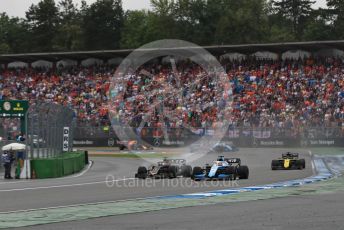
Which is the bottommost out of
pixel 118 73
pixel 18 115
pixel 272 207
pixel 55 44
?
pixel 272 207

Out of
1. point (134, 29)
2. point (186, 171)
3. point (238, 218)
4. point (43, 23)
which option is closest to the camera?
point (238, 218)

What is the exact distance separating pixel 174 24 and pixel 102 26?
11936mm

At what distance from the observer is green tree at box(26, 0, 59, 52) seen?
113125mm

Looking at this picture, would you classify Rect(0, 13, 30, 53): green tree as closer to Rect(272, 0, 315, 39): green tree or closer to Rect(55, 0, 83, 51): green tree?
Rect(55, 0, 83, 51): green tree

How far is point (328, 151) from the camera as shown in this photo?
4041 cm

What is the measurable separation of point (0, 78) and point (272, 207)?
173ft

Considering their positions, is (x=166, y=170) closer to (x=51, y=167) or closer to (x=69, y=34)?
(x=51, y=167)

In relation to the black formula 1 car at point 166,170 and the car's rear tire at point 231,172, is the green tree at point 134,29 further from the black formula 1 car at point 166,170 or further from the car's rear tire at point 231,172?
the car's rear tire at point 231,172

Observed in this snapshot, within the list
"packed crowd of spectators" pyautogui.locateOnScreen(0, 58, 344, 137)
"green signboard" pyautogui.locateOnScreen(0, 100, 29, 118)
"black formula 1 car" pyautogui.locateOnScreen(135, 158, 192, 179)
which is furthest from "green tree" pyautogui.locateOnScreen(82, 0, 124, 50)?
"black formula 1 car" pyautogui.locateOnScreen(135, 158, 192, 179)

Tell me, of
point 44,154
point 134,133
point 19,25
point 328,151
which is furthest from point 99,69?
point 19,25

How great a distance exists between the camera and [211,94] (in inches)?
1850

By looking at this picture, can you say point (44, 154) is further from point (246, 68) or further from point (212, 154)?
point (246, 68)

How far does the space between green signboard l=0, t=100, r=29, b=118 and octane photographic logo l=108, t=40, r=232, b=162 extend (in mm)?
7173

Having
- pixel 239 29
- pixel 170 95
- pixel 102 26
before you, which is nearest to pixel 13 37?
pixel 102 26
